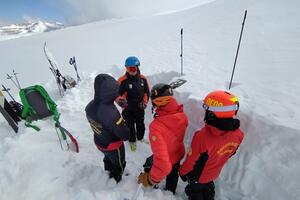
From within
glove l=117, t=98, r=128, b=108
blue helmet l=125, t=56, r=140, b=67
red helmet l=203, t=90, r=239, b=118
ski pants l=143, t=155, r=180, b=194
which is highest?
blue helmet l=125, t=56, r=140, b=67

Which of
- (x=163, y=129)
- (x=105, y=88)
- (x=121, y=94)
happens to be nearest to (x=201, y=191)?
(x=163, y=129)

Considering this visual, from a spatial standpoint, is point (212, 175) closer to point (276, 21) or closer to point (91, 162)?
point (91, 162)

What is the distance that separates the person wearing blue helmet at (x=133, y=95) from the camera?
426 cm

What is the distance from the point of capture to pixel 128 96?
4543 mm

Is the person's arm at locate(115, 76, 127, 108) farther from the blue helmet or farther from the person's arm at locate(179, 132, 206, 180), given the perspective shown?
the person's arm at locate(179, 132, 206, 180)

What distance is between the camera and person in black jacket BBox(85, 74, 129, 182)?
114 inches

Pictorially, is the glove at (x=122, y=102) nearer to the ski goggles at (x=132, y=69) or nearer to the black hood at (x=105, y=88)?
the ski goggles at (x=132, y=69)

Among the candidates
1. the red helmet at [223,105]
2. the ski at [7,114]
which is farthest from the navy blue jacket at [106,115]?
the ski at [7,114]

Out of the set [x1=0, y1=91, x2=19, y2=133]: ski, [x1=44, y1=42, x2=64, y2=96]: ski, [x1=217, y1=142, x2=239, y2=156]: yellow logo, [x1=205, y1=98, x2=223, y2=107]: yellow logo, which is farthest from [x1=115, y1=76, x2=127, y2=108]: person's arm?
[x1=44, y1=42, x2=64, y2=96]: ski

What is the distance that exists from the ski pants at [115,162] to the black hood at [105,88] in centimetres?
106

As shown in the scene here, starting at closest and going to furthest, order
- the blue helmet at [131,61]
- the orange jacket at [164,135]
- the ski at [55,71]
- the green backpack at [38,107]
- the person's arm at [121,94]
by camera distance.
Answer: the orange jacket at [164,135] → the blue helmet at [131,61] → the person's arm at [121,94] → the green backpack at [38,107] → the ski at [55,71]

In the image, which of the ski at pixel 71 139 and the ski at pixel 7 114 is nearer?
the ski at pixel 71 139

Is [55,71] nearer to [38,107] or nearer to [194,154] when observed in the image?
[38,107]

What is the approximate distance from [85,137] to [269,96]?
447 centimetres
